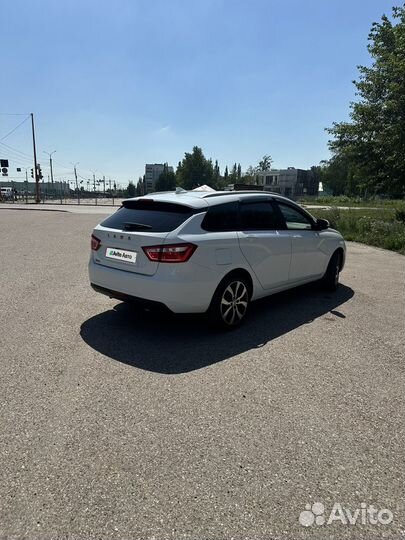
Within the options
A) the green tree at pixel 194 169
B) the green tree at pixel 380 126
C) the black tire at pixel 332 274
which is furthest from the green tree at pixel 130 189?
the black tire at pixel 332 274

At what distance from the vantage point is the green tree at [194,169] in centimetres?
9383

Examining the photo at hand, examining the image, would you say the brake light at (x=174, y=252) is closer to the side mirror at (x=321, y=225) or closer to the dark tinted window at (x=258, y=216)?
the dark tinted window at (x=258, y=216)

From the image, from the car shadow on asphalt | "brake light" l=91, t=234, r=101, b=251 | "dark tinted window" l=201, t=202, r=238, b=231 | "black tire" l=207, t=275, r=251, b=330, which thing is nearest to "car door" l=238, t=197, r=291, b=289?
"dark tinted window" l=201, t=202, r=238, b=231

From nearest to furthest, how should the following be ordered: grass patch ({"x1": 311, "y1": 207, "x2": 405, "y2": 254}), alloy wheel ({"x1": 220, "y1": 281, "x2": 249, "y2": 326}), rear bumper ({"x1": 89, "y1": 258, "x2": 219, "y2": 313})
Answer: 1. rear bumper ({"x1": 89, "y1": 258, "x2": 219, "y2": 313})
2. alloy wheel ({"x1": 220, "y1": 281, "x2": 249, "y2": 326})
3. grass patch ({"x1": 311, "y1": 207, "x2": 405, "y2": 254})

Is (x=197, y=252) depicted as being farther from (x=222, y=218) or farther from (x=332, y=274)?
(x=332, y=274)

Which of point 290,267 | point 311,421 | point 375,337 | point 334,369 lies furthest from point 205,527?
point 290,267

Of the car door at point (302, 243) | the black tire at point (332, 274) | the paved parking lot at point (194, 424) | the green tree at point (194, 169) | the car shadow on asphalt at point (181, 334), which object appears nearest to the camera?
the paved parking lot at point (194, 424)

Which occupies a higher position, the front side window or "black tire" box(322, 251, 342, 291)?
the front side window

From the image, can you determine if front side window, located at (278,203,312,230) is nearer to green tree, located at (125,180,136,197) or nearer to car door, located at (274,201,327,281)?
car door, located at (274,201,327,281)

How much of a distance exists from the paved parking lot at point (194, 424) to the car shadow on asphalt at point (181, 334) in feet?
0.08

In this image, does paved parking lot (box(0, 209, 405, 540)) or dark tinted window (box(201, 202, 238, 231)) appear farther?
dark tinted window (box(201, 202, 238, 231))

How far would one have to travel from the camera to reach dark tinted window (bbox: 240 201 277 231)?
469cm

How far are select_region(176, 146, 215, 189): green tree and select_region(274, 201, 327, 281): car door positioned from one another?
3494 inches

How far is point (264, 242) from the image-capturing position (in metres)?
4.78
